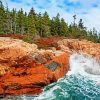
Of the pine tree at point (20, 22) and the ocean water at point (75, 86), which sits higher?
the pine tree at point (20, 22)

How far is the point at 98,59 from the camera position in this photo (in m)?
54.3

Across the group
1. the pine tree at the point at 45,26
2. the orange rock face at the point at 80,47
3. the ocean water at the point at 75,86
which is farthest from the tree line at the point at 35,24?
the ocean water at the point at 75,86

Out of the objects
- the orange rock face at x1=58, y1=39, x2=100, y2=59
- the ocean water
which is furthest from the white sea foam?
the orange rock face at x1=58, y1=39, x2=100, y2=59

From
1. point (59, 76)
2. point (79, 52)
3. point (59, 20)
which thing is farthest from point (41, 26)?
point (59, 76)

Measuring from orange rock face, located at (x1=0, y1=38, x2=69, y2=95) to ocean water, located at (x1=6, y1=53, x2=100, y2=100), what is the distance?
1263mm

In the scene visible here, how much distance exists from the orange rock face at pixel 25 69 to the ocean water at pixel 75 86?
4.14 ft

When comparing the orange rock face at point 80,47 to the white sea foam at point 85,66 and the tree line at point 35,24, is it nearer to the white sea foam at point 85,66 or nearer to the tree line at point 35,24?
the white sea foam at point 85,66

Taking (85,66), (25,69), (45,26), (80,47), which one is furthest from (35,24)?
(25,69)

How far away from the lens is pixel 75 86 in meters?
40.0

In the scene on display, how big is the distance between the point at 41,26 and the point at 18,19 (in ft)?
28.7

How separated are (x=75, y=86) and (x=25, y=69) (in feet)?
23.7

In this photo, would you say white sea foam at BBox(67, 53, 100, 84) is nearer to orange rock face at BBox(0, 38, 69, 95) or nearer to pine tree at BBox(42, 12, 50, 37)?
orange rock face at BBox(0, 38, 69, 95)

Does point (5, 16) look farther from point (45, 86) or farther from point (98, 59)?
point (45, 86)

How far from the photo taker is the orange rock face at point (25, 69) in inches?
1505
